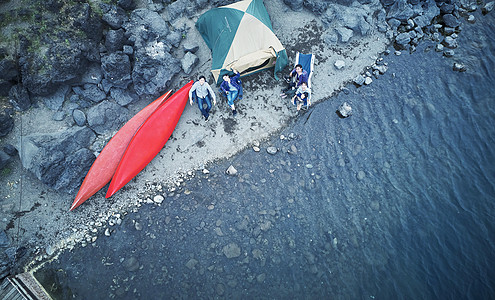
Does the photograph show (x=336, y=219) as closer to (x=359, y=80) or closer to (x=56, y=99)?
(x=359, y=80)

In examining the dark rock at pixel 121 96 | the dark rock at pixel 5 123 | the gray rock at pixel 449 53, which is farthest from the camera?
the gray rock at pixel 449 53

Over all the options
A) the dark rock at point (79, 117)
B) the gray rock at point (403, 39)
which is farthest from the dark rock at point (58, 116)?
the gray rock at point (403, 39)

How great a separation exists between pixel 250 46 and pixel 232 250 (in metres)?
5.60

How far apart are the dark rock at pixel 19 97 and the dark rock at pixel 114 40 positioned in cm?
248

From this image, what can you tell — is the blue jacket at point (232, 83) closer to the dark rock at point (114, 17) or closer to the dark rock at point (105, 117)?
the dark rock at point (105, 117)

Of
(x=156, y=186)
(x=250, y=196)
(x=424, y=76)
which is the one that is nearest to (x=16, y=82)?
(x=156, y=186)

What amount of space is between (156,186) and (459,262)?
8.16 meters

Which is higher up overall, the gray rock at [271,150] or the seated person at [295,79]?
the seated person at [295,79]

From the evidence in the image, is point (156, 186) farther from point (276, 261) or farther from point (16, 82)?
point (16, 82)

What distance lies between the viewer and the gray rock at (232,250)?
6.79 metres

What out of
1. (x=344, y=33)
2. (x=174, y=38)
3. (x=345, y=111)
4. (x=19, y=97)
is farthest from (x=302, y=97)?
(x=19, y=97)

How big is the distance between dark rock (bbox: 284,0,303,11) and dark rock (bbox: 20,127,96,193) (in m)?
7.60

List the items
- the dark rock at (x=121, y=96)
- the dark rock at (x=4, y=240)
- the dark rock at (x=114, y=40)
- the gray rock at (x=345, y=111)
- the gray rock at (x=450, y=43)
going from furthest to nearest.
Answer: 1. the gray rock at (x=450, y=43)
2. the gray rock at (x=345, y=111)
3. the dark rock at (x=121, y=96)
4. the dark rock at (x=114, y=40)
5. the dark rock at (x=4, y=240)

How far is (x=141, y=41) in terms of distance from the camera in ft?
25.7
